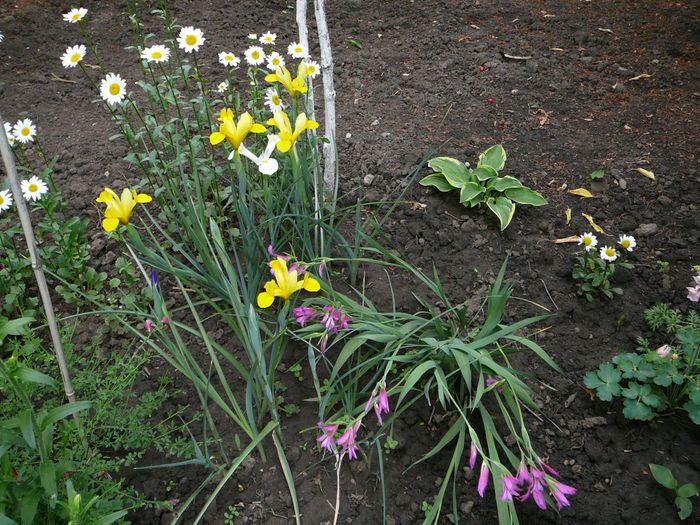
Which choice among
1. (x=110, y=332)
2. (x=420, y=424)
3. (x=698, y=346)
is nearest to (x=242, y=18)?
(x=110, y=332)

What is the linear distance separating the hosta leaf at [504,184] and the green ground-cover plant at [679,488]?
3.98 ft

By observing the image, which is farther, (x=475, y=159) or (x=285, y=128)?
(x=475, y=159)

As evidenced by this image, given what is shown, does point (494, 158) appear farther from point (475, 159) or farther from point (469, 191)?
point (469, 191)

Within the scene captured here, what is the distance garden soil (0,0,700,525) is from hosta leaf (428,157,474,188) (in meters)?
0.12

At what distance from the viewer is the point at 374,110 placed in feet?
9.71

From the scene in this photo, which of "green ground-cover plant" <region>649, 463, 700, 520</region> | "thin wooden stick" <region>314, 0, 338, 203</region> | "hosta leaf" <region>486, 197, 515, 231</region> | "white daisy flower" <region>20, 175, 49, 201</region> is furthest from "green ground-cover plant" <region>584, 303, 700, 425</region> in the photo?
"white daisy flower" <region>20, 175, 49, 201</region>

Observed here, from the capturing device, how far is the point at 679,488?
1542 mm

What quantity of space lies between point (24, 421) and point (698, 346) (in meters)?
1.87

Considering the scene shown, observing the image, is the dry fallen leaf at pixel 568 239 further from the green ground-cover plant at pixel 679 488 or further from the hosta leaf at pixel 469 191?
the green ground-cover plant at pixel 679 488

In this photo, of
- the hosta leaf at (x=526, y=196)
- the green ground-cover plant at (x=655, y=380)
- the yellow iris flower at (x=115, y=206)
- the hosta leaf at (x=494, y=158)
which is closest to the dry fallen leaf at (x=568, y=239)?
the hosta leaf at (x=526, y=196)

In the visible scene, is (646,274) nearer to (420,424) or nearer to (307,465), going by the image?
(420,424)

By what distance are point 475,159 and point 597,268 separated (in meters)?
0.80

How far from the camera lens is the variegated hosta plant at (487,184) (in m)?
2.34

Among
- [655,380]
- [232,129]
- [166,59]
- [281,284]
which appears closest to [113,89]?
[166,59]
